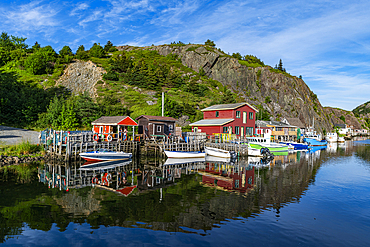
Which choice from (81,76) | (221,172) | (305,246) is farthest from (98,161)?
(81,76)

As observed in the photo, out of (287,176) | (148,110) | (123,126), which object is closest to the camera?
(287,176)

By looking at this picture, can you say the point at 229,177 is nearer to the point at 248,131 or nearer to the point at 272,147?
the point at 272,147

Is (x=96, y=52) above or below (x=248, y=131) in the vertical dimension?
above

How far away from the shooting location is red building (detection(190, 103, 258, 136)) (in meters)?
52.0

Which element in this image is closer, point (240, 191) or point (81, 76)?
point (240, 191)

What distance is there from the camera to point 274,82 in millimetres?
130250

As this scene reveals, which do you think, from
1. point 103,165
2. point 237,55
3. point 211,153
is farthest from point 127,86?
point 237,55

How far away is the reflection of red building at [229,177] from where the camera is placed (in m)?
22.8

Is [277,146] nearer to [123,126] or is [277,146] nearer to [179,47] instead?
[123,126]

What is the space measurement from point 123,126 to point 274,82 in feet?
360

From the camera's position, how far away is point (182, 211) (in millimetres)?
15703

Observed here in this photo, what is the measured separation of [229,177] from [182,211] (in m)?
12.1

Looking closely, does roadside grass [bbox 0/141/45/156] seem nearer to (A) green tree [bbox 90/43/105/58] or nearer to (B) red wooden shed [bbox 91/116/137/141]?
(B) red wooden shed [bbox 91/116/137/141]

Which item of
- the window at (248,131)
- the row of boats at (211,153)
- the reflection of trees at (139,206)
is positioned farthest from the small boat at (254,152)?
the reflection of trees at (139,206)
